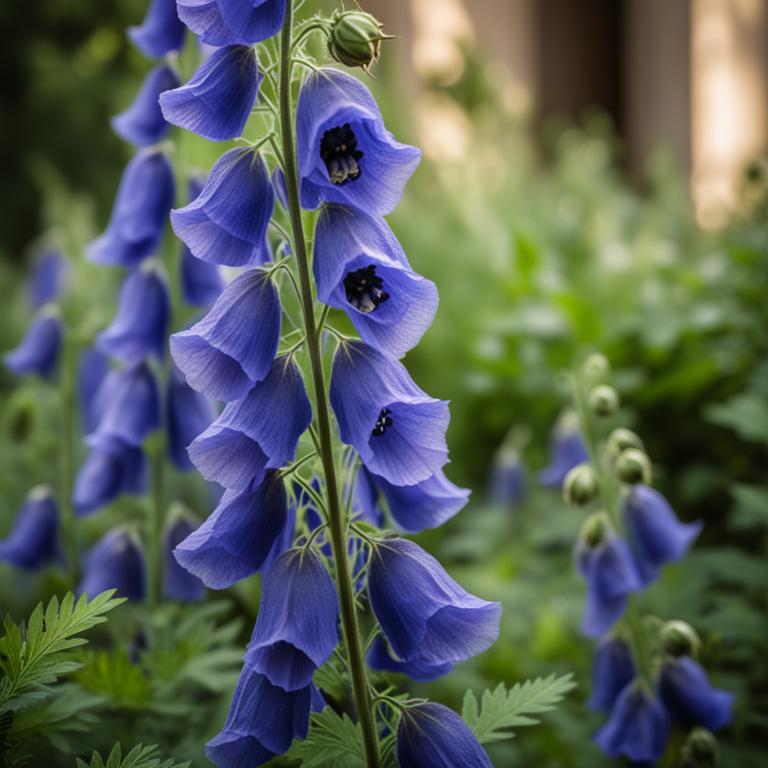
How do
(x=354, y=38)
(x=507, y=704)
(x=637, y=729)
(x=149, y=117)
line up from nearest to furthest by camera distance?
(x=354, y=38), (x=507, y=704), (x=637, y=729), (x=149, y=117)

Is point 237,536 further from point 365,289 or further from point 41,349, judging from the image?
point 41,349

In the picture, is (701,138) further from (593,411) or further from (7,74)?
(593,411)

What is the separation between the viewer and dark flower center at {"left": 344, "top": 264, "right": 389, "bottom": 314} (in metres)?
0.67

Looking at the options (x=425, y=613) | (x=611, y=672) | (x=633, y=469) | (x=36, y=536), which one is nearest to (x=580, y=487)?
(x=633, y=469)

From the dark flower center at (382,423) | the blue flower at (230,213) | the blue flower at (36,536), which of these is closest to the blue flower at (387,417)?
the dark flower center at (382,423)

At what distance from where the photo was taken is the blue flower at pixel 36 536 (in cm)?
133

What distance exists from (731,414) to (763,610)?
1.26 ft

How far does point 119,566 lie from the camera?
46.6 inches

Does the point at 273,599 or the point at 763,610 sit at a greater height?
the point at 763,610

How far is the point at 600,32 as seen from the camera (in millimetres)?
9070

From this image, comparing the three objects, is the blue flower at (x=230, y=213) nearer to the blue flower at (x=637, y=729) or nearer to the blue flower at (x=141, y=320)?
the blue flower at (x=141, y=320)

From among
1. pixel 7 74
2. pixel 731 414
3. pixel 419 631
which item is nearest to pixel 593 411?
pixel 731 414

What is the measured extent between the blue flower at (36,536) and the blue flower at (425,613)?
823 mm

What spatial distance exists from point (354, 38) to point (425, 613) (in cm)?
43
